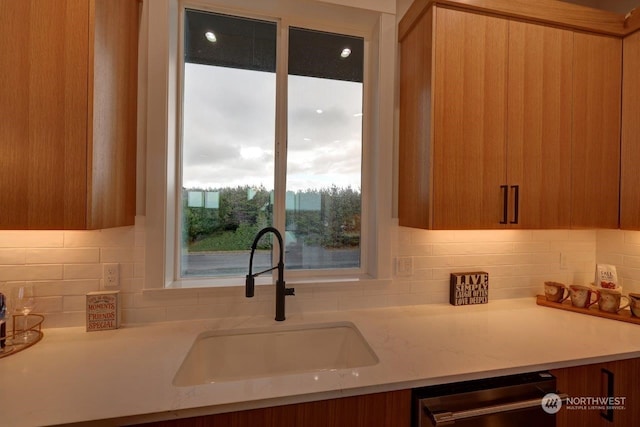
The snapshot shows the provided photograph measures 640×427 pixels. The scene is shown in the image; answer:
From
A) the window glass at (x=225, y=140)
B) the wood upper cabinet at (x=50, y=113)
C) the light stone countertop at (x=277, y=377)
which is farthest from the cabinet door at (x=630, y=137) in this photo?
the wood upper cabinet at (x=50, y=113)

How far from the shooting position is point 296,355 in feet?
4.56

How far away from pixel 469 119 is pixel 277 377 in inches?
53.6

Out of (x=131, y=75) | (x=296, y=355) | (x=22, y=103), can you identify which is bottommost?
(x=296, y=355)

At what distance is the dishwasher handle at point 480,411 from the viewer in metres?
0.93

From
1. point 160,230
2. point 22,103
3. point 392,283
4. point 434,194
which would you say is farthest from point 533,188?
point 22,103

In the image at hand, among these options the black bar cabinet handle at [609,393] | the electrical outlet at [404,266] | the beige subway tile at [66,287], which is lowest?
the black bar cabinet handle at [609,393]

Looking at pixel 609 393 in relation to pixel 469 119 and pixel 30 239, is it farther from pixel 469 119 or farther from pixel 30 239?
pixel 30 239

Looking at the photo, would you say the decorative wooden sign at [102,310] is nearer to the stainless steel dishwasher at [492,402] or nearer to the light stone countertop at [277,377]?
the light stone countertop at [277,377]

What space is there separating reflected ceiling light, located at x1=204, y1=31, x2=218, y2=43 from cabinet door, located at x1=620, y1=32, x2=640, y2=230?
2216mm

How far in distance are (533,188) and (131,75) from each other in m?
1.98

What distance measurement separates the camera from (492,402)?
1.00 meters

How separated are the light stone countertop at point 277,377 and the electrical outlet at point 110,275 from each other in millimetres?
209

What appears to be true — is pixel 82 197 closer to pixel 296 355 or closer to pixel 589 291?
pixel 296 355

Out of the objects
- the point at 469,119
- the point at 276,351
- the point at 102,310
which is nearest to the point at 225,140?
the point at 102,310
